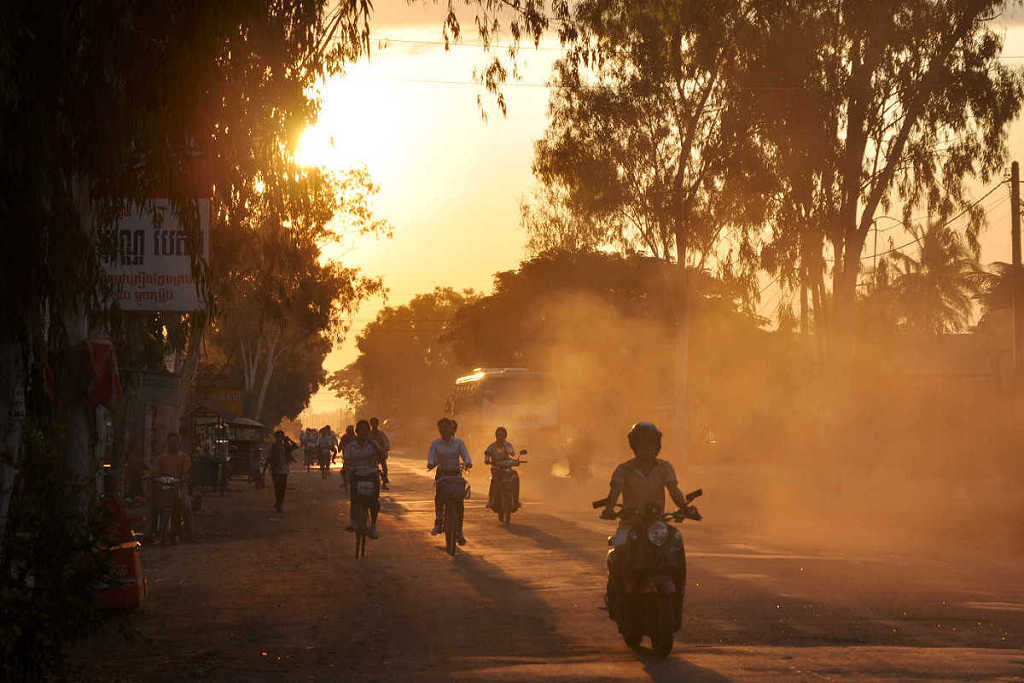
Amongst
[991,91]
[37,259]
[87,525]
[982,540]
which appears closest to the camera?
[37,259]

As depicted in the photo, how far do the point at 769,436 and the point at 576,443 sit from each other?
26499 millimetres

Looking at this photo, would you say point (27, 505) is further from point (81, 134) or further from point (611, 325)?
point (611, 325)

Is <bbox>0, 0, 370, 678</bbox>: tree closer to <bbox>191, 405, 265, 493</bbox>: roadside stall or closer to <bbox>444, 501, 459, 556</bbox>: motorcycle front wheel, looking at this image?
<bbox>444, 501, 459, 556</bbox>: motorcycle front wheel

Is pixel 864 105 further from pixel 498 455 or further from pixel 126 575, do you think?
pixel 126 575

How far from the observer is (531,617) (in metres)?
12.6

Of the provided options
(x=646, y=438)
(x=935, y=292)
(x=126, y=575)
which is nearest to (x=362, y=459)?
(x=126, y=575)

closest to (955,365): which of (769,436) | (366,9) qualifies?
(769,436)

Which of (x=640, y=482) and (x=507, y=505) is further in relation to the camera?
(x=507, y=505)

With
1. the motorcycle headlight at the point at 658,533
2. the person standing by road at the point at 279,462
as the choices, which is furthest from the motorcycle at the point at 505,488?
the motorcycle headlight at the point at 658,533

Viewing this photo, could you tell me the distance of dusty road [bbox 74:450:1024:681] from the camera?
9.77 metres

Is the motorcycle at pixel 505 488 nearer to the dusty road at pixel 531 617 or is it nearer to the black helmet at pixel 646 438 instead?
the dusty road at pixel 531 617

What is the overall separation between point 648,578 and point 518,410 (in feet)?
155

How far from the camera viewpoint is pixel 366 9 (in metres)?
10.3

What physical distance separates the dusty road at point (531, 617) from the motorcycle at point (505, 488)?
342 cm
